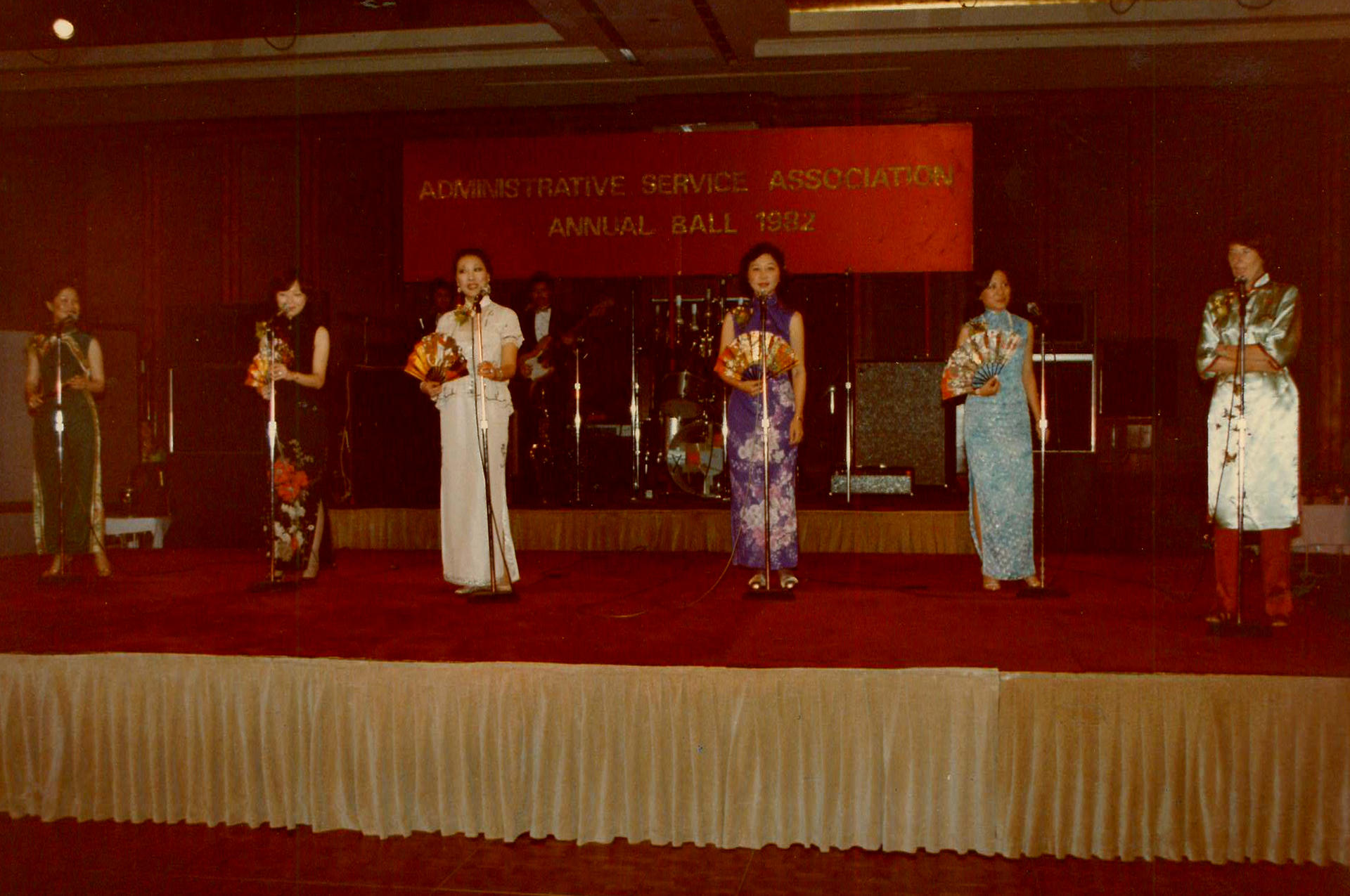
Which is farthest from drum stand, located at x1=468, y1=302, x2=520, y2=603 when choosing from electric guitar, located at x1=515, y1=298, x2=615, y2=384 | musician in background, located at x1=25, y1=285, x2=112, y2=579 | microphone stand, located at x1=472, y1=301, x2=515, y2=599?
electric guitar, located at x1=515, y1=298, x2=615, y2=384

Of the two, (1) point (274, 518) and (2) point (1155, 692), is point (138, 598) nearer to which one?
(1) point (274, 518)

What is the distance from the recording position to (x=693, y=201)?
9961 millimetres

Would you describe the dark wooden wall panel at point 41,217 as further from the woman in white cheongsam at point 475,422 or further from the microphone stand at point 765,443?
the microphone stand at point 765,443

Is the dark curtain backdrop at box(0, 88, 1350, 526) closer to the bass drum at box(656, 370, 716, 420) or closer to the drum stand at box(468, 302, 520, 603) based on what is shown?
the bass drum at box(656, 370, 716, 420)

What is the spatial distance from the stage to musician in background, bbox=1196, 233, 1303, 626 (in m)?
0.40

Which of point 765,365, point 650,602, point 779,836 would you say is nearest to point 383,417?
point 650,602

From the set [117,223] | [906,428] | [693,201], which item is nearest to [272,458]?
[693,201]

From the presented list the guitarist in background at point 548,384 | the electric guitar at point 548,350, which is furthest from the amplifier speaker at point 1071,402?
the guitarist in background at point 548,384

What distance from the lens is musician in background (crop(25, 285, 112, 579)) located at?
21.4 feet

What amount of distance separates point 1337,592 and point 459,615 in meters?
5.11

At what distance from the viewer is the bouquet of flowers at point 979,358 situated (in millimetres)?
5691

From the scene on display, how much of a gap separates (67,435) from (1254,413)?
631cm

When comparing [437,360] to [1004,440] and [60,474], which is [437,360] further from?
[1004,440]

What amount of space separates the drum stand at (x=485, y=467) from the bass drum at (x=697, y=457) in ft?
12.6
